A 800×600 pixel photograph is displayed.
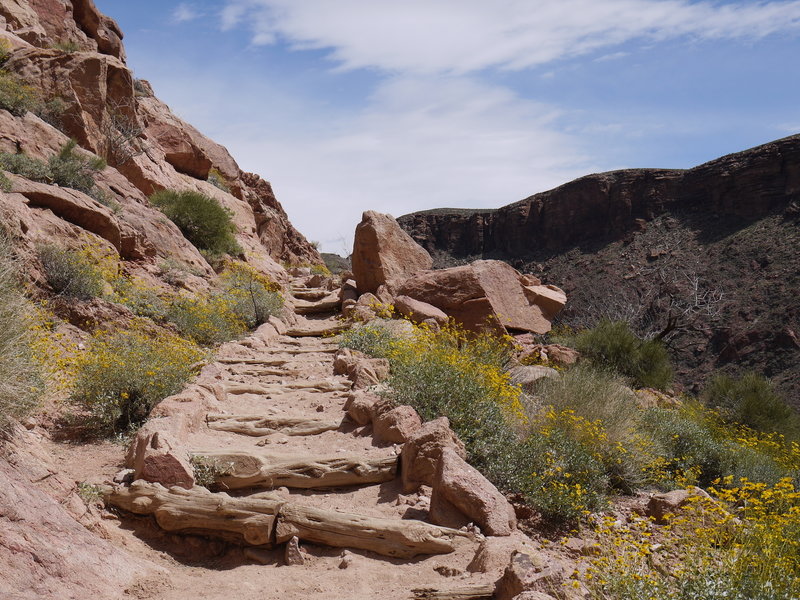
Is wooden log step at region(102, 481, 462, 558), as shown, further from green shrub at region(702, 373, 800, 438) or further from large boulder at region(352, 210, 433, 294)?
green shrub at region(702, 373, 800, 438)

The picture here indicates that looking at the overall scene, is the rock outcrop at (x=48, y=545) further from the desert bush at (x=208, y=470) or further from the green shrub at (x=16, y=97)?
the green shrub at (x=16, y=97)

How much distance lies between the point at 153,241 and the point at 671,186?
39498 millimetres

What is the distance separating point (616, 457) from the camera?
6.68 metres

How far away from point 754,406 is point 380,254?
8.75 m

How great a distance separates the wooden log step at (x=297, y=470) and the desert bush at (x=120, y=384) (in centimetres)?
130

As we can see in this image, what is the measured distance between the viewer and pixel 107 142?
628 inches

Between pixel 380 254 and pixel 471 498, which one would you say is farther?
pixel 380 254

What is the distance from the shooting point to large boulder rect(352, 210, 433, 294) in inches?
525

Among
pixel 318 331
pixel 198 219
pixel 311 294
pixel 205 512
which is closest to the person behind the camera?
pixel 205 512

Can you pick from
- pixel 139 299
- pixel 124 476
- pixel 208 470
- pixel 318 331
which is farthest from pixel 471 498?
pixel 318 331

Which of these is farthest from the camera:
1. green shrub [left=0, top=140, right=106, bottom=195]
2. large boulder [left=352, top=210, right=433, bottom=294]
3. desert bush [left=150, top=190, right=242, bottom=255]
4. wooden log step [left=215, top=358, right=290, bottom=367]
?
desert bush [left=150, top=190, right=242, bottom=255]

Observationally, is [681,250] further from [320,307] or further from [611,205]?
[320,307]

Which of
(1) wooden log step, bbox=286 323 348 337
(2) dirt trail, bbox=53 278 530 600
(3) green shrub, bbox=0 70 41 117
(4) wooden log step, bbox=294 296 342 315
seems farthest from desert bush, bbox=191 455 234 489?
(3) green shrub, bbox=0 70 41 117

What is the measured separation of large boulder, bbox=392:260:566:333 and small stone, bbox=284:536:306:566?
8.05 metres
